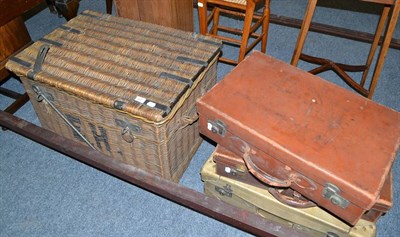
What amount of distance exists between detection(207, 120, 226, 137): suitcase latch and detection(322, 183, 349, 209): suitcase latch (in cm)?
43

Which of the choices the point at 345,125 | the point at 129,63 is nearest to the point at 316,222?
the point at 345,125

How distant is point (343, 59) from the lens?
2.47 metres

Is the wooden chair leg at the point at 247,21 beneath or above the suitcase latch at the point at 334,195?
above

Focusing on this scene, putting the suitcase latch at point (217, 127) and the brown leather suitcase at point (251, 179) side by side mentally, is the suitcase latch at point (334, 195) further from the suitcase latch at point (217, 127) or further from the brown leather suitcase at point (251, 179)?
the suitcase latch at point (217, 127)

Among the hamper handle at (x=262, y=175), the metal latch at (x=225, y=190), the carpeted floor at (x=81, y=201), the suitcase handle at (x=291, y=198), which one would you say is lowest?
the carpeted floor at (x=81, y=201)

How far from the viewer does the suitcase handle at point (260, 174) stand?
1235 mm

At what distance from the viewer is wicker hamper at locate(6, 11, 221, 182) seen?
4.67 ft

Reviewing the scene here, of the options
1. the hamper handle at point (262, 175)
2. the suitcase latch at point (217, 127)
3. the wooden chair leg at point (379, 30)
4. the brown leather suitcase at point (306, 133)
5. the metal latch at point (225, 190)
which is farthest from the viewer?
the wooden chair leg at point (379, 30)

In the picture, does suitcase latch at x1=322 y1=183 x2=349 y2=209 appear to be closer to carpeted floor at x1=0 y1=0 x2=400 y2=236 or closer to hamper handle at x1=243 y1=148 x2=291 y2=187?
hamper handle at x1=243 y1=148 x2=291 y2=187

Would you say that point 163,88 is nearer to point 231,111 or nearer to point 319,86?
point 231,111

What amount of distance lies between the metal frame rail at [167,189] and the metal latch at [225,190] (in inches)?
7.2

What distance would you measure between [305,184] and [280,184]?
86 mm

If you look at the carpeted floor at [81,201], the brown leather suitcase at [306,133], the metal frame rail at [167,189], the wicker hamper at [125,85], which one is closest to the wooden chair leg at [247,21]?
the wicker hamper at [125,85]

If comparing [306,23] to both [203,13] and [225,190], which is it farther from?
[225,190]
